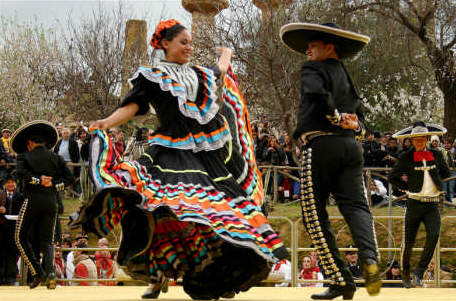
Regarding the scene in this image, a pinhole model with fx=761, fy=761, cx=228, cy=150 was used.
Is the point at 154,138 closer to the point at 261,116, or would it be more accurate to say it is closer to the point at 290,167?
the point at 290,167

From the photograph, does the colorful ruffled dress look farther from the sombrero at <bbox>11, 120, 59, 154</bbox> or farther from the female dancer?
the sombrero at <bbox>11, 120, 59, 154</bbox>

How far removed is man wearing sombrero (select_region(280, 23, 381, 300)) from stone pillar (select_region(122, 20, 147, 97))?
22.7 m

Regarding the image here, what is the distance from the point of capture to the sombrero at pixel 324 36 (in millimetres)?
5773

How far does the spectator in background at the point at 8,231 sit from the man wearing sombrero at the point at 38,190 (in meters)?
2.03

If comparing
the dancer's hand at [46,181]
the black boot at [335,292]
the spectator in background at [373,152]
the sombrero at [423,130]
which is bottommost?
the black boot at [335,292]

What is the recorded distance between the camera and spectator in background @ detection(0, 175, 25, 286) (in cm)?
1245

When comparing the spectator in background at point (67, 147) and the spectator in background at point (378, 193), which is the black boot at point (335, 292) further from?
the spectator in background at point (67, 147)

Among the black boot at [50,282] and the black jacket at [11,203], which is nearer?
the black boot at [50,282]

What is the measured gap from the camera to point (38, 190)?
1045 cm

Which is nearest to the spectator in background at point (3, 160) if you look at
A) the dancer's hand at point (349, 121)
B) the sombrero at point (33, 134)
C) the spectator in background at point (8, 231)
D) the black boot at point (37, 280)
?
the spectator in background at point (8, 231)

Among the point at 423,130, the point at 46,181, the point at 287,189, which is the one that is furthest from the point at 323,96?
the point at 287,189

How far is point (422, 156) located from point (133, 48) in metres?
21.5

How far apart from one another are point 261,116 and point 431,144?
837 cm

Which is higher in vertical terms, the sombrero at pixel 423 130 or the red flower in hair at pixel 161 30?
the red flower in hair at pixel 161 30
